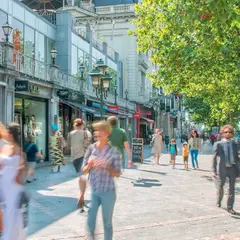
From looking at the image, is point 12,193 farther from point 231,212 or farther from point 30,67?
point 30,67

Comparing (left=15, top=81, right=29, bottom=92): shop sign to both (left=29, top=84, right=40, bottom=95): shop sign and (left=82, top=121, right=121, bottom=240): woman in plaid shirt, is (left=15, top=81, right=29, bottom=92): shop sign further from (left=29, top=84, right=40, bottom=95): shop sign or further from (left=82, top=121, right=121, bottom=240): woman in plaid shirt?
(left=82, top=121, right=121, bottom=240): woman in plaid shirt

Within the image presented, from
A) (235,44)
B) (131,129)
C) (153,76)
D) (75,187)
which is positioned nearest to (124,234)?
(75,187)

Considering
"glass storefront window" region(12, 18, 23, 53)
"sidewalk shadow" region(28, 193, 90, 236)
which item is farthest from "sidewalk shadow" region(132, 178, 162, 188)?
"glass storefront window" region(12, 18, 23, 53)

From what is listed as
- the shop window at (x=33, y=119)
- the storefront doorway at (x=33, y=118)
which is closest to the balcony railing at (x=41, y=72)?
the storefront doorway at (x=33, y=118)

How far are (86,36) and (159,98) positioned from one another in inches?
1078

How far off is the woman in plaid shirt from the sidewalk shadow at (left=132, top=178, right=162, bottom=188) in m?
6.37

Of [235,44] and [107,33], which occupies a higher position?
[107,33]

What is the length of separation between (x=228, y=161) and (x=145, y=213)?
1.94m

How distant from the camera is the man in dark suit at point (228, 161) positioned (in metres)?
7.31

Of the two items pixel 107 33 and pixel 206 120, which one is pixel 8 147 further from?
pixel 206 120

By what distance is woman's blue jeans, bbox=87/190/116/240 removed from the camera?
4.52 metres

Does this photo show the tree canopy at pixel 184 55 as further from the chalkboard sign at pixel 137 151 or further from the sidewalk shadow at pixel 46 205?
the sidewalk shadow at pixel 46 205

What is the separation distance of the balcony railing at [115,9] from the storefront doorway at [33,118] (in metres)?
23.6

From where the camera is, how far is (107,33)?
A: 40031 millimetres
